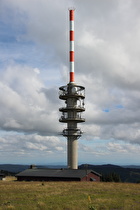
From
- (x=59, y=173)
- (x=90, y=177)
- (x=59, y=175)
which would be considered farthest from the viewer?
(x=90, y=177)

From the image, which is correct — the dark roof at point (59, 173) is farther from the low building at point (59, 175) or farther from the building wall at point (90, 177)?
the building wall at point (90, 177)

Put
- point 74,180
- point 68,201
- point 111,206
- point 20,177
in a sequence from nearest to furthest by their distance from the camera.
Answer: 1. point 111,206
2. point 68,201
3. point 74,180
4. point 20,177

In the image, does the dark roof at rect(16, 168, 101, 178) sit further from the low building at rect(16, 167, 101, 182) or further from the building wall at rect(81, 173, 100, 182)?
the building wall at rect(81, 173, 100, 182)

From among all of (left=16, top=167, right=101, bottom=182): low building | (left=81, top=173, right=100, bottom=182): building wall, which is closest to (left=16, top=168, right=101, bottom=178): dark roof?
(left=16, top=167, right=101, bottom=182): low building

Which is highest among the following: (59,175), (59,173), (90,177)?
(59,173)

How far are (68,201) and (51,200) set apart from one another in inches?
68.8

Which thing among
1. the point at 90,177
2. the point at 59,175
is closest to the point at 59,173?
the point at 59,175

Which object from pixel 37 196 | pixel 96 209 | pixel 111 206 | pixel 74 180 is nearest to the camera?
pixel 96 209

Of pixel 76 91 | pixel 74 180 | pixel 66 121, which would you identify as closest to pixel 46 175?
pixel 74 180

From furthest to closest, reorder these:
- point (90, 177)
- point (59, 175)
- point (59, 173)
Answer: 1. point (90, 177)
2. point (59, 173)
3. point (59, 175)

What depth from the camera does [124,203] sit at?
23.0 m

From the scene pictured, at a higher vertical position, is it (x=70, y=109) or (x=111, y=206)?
(x=70, y=109)

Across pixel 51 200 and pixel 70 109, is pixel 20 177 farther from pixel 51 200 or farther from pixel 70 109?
pixel 51 200

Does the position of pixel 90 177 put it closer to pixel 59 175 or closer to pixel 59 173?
pixel 59 173
